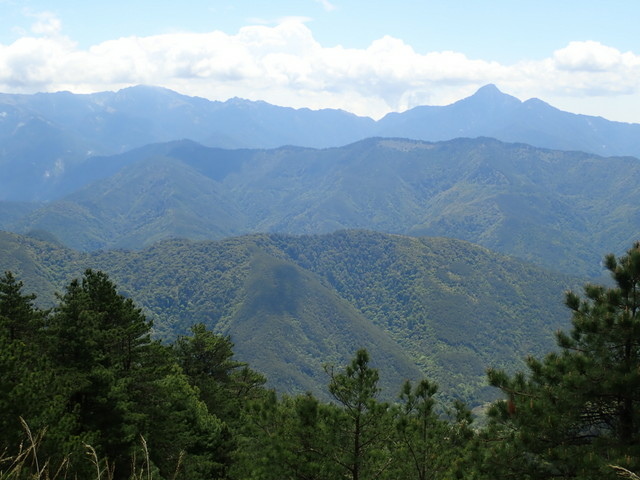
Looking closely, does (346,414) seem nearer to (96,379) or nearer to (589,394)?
(589,394)

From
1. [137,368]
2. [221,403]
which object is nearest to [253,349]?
[221,403]

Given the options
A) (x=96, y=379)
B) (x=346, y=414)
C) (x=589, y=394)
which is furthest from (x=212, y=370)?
(x=589, y=394)

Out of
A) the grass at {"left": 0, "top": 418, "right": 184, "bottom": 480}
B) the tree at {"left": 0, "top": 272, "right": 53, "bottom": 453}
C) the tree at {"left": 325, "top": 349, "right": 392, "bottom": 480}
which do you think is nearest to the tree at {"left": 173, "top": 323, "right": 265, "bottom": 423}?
the tree at {"left": 0, "top": 272, "right": 53, "bottom": 453}

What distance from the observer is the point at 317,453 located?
14805 millimetres

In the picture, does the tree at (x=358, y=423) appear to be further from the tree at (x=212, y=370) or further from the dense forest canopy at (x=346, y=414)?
the tree at (x=212, y=370)

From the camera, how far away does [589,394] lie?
11352mm

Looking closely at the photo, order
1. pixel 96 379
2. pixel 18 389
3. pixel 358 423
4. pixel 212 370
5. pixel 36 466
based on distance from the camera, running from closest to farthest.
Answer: pixel 36 466 < pixel 18 389 < pixel 358 423 < pixel 96 379 < pixel 212 370

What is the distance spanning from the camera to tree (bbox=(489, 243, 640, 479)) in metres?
11.1

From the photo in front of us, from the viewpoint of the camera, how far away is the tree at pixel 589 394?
437 inches

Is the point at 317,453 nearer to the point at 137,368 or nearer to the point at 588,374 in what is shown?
the point at 588,374

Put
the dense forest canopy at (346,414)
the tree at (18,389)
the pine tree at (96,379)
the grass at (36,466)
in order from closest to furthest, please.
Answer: the grass at (36,466), the dense forest canopy at (346,414), the tree at (18,389), the pine tree at (96,379)

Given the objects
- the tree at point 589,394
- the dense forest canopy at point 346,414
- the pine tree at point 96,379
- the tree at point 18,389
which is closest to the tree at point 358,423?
the dense forest canopy at point 346,414

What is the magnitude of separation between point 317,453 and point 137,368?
10438mm

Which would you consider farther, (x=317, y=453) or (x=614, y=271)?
(x=317, y=453)
